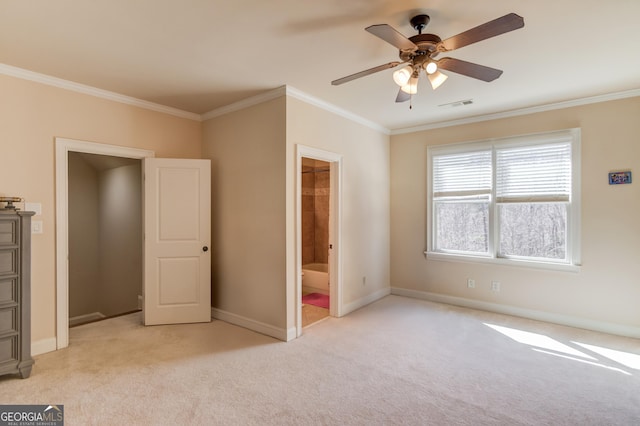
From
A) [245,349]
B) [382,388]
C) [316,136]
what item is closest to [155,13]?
[316,136]

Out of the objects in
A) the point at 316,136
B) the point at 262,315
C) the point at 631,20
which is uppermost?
the point at 631,20

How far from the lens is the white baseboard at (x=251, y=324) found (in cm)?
346

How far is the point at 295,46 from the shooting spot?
257 centimetres

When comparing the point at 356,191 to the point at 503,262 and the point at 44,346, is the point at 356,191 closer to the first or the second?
the point at 503,262

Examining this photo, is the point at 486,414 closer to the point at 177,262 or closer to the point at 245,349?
the point at 245,349

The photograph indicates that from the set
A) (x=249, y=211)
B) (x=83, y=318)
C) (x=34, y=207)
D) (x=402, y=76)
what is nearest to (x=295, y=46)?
(x=402, y=76)

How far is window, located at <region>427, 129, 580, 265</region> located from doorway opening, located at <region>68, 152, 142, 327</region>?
4553 mm

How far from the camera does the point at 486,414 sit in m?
2.21

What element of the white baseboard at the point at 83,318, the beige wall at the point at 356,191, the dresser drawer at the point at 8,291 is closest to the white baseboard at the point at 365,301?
the beige wall at the point at 356,191

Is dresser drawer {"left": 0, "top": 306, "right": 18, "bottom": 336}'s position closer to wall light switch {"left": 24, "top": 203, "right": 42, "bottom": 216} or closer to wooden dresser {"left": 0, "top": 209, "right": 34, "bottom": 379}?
wooden dresser {"left": 0, "top": 209, "right": 34, "bottom": 379}

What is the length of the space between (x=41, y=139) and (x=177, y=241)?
164cm

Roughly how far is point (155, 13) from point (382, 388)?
3125mm

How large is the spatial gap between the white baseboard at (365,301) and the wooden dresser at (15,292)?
3169mm

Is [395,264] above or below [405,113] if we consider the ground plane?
below
